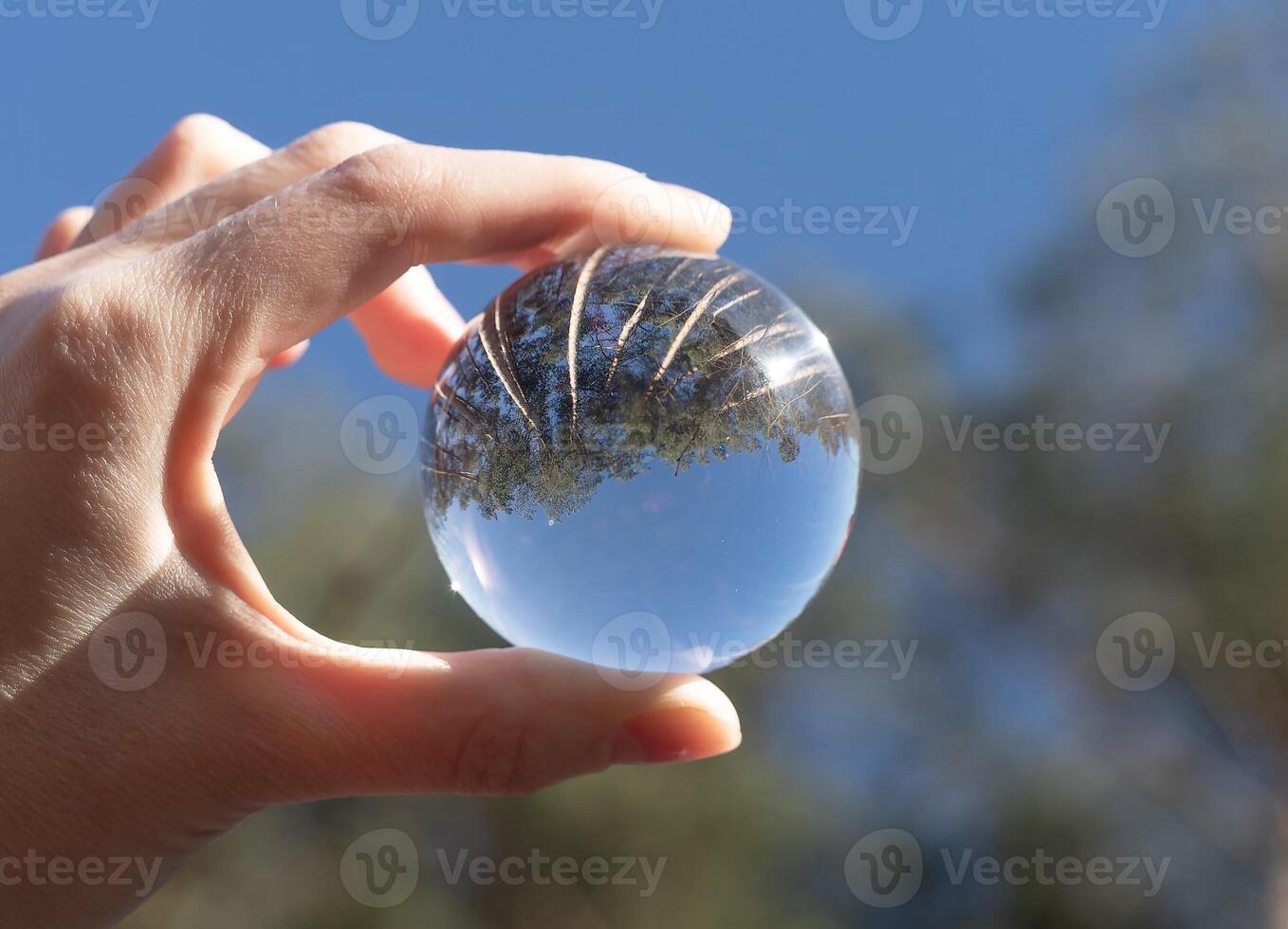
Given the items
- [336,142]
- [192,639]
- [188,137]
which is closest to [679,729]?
[192,639]

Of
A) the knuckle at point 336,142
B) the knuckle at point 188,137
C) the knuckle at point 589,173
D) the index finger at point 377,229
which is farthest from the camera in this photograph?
the knuckle at point 188,137

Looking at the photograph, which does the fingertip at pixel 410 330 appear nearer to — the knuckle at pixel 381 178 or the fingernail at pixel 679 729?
the knuckle at pixel 381 178

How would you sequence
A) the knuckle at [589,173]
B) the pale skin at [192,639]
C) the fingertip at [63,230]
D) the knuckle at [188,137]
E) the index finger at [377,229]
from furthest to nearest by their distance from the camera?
the fingertip at [63,230] < the knuckle at [188,137] < the knuckle at [589,173] < the index finger at [377,229] < the pale skin at [192,639]

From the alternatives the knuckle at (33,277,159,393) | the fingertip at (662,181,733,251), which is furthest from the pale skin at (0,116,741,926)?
the fingertip at (662,181,733,251)

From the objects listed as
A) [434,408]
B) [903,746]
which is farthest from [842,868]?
[434,408]

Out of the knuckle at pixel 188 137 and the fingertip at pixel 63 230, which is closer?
the knuckle at pixel 188 137

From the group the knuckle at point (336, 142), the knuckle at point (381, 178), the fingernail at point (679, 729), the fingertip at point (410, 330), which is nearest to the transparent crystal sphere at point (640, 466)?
the fingernail at point (679, 729)

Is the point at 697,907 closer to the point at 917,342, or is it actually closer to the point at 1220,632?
the point at 1220,632
